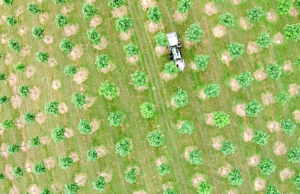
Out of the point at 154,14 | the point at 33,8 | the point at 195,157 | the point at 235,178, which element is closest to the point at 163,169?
the point at 195,157

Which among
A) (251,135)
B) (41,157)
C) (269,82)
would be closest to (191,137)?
(251,135)

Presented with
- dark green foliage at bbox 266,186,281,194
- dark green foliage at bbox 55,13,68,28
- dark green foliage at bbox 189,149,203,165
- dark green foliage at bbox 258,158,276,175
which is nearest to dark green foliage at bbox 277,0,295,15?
dark green foliage at bbox 258,158,276,175

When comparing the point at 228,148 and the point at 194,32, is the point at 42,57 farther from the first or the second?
the point at 228,148

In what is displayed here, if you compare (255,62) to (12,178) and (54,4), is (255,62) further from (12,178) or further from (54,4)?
(12,178)

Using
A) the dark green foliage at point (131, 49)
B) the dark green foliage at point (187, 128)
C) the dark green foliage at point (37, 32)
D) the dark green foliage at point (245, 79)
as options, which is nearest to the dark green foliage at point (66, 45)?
the dark green foliage at point (37, 32)

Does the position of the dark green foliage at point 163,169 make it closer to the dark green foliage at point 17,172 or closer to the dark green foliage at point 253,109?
the dark green foliage at point 253,109

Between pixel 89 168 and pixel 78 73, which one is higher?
pixel 78 73
